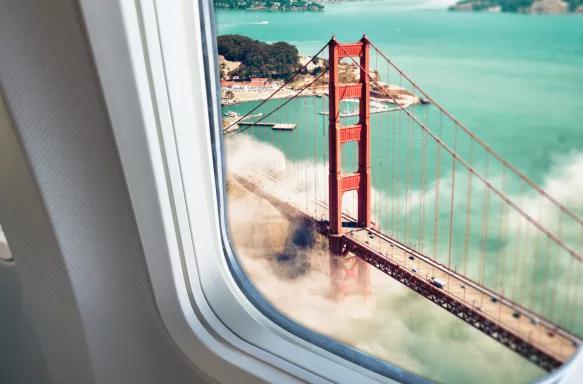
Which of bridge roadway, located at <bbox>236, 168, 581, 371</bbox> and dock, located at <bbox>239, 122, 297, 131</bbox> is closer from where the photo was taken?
bridge roadway, located at <bbox>236, 168, 581, 371</bbox>

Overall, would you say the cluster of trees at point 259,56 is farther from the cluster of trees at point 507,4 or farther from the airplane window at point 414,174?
the cluster of trees at point 507,4

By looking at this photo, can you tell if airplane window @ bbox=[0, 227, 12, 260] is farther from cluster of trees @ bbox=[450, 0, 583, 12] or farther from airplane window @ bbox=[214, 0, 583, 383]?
cluster of trees @ bbox=[450, 0, 583, 12]

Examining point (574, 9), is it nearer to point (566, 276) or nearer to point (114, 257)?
point (566, 276)

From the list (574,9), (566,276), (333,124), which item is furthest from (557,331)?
(333,124)

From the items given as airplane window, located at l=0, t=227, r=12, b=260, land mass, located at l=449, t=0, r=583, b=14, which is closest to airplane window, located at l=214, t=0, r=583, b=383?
land mass, located at l=449, t=0, r=583, b=14

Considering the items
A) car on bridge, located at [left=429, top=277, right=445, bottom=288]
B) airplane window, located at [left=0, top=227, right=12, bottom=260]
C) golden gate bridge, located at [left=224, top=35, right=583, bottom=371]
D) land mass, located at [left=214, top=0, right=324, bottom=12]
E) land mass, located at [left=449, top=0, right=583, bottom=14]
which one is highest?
land mass, located at [left=449, top=0, right=583, bottom=14]

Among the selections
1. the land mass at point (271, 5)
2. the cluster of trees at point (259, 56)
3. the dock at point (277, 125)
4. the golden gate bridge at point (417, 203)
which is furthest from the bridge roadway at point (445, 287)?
the land mass at point (271, 5)
